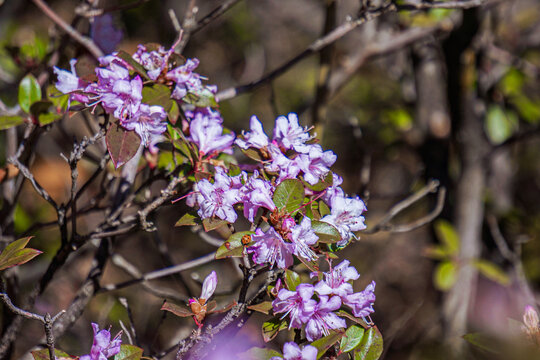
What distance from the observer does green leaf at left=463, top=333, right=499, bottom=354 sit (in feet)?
3.18

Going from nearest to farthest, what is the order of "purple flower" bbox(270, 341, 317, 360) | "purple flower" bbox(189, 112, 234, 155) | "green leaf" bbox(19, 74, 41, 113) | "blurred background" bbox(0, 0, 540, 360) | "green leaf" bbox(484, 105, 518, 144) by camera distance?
"purple flower" bbox(270, 341, 317, 360) < "purple flower" bbox(189, 112, 234, 155) < "green leaf" bbox(19, 74, 41, 113) < "blurred background" bbox(0, 0, 540, 360) < "green leaf" bbox(484, 105, 518, 144)

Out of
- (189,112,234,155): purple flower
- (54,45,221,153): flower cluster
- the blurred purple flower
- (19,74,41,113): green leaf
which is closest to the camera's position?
(54,45,221,153): flower cluster

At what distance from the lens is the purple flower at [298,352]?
785 millimetres

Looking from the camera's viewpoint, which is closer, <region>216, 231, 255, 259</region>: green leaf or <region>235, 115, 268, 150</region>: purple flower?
<region>216, 231, 255, 259</region>: green leaf

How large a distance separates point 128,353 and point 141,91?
1.59 feet

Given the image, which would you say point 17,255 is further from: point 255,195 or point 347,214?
point 347,214

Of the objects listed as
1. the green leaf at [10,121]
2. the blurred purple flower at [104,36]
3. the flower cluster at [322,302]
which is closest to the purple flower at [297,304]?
the flower cluster at [322,302]

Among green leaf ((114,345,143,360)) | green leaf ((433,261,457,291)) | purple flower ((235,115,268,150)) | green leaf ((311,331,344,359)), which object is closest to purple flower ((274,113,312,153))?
purple flower ((235,115,268,150))

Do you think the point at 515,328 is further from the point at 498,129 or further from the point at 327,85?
the point at 498,129

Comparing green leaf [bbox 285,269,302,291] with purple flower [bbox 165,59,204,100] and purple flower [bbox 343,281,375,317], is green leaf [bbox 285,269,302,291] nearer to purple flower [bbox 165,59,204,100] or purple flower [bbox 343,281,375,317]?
purple flower [bbox 343,281,375,317]

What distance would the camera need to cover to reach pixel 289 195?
84cm

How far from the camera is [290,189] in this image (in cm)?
84

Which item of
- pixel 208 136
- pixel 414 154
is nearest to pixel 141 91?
pixel 208 136

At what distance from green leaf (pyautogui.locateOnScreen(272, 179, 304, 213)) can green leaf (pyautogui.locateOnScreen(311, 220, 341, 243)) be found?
48mm
